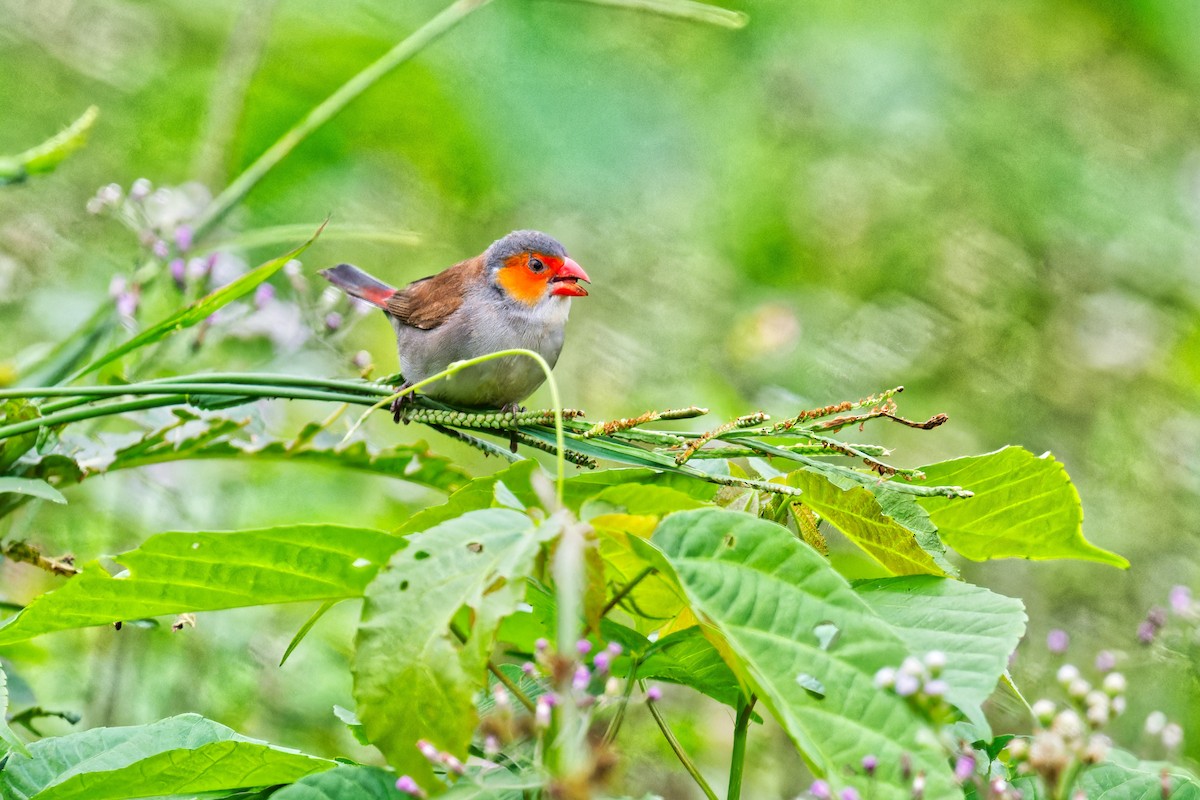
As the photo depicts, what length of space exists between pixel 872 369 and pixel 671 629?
3.36 metres

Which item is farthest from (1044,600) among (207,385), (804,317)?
(207,385)

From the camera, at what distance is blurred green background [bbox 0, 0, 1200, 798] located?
3863mm

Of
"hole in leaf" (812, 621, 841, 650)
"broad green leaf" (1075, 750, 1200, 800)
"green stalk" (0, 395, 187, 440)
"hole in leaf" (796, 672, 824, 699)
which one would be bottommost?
"broad green leaf" (1075, 750, 1200, 800)

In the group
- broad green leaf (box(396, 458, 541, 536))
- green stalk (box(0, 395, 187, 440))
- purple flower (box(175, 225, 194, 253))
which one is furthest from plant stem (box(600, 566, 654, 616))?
purple flower (box(175, 225, 194, 253))

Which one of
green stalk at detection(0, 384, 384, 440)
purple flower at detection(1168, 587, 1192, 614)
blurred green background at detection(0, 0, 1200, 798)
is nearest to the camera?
green stalk at detection(0, 384, 384, 440)

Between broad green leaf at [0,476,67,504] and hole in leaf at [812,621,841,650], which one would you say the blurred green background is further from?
hole in leaf at [812,621,841,650]

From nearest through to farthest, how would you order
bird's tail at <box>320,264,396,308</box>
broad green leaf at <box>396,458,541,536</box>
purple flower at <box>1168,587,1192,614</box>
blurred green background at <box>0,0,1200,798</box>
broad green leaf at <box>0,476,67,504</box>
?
broad green leaf at <box>396,458,541,536</box>
broad green leaf at <box>0,476,67,504</box>
purple flower at <box>1168,587,1192,614</box>
bird's tail at <box>320,264,396,308</box>
blurred green background at <box>0,0,1200,798</box>

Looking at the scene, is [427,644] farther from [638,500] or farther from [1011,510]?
[1011,510]

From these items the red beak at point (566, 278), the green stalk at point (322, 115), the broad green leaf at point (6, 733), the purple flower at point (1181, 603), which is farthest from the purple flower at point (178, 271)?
the purple flower at point (1181, 603)

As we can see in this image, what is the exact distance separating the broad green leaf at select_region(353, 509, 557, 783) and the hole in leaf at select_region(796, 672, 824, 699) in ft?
0.80

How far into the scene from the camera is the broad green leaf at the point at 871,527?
4.14 feet

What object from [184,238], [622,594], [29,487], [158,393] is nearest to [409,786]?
[622,594]

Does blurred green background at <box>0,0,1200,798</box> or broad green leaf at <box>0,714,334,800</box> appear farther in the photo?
blurred green background at <box>0,0,1200,798</box>

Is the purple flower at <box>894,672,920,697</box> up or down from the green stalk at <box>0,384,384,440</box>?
down
